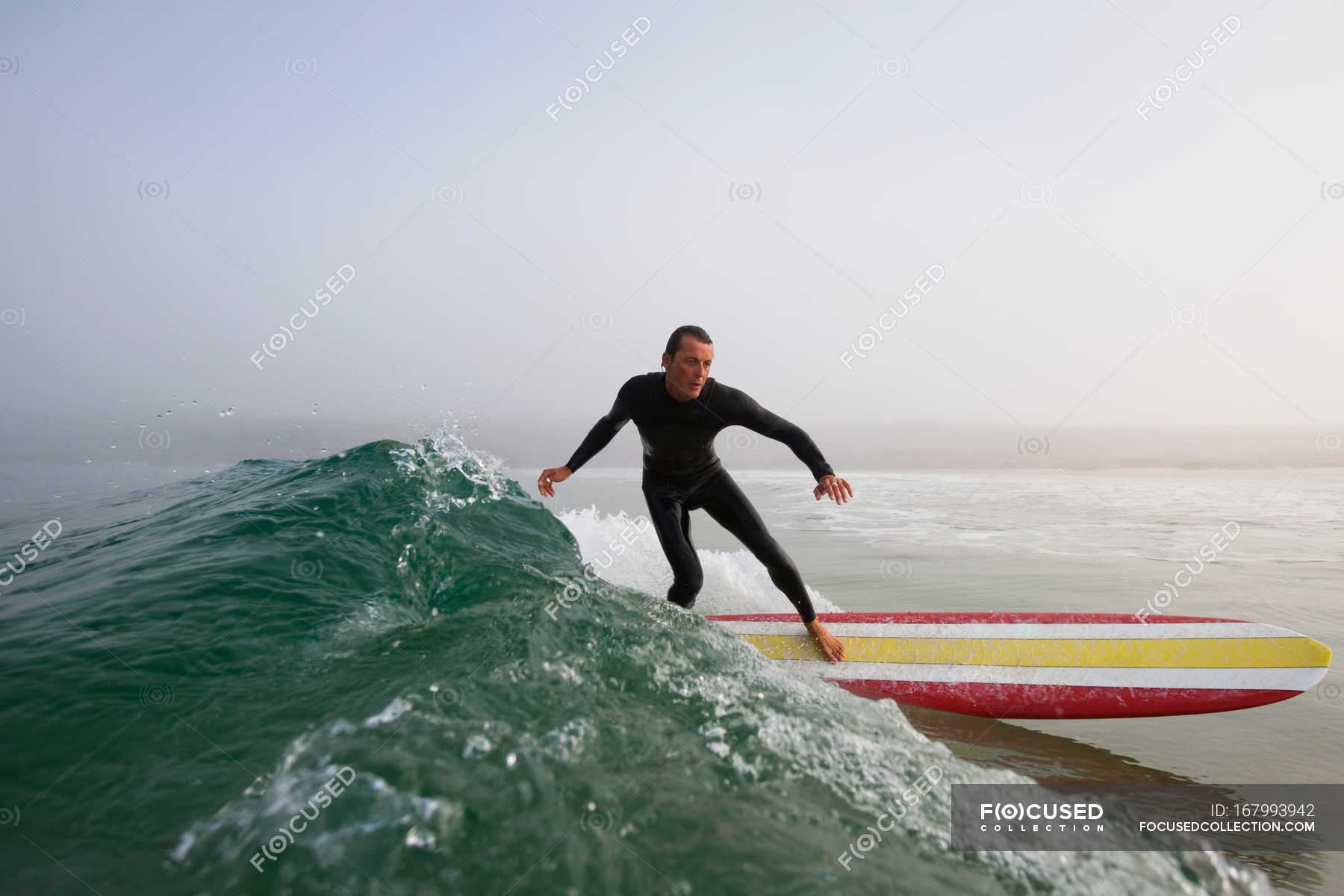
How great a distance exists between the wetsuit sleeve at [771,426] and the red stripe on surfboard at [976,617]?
5.27ft

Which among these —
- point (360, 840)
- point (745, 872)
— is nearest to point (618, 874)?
point (745, 872)

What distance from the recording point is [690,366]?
4.93m

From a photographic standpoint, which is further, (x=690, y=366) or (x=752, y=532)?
(x=752, y=532)

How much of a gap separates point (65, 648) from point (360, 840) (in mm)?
2495

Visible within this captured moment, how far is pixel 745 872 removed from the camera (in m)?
2.25

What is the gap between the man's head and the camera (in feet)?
16.1

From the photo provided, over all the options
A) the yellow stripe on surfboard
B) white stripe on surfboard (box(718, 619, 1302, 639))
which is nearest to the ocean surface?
the yellow stripe on surfboard

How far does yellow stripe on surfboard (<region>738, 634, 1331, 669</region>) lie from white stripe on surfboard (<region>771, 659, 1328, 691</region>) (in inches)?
1.8

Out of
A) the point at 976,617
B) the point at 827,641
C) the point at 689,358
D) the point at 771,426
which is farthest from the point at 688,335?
the point at 976,617

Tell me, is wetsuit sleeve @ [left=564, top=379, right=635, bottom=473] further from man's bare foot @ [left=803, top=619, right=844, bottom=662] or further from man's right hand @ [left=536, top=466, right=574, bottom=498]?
man's bare foot @ [left=803, top=619, right=844, bottom=662]

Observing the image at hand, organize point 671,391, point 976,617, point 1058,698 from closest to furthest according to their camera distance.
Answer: point 1058,698 → point 671,391 → point 976,617

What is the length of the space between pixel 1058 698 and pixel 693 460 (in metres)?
3.32

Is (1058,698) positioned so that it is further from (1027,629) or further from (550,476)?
(550,476)

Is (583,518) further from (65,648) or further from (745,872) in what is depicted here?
(745,872)
